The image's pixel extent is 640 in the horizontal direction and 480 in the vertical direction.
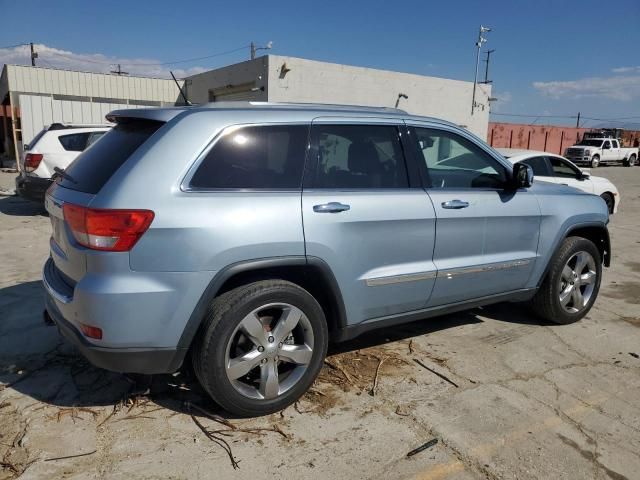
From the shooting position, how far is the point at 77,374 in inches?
143

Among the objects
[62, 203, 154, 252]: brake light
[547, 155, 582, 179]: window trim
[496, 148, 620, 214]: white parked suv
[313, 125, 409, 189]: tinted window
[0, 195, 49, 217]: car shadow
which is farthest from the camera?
[0, 195, 49, 217]: car shadow

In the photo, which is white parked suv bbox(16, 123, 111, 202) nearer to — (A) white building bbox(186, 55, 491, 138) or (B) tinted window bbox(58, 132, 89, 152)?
(B) tinted window bbox(58, 132, 89, 152)

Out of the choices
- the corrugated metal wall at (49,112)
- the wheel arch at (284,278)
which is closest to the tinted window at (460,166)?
the wheel arch at (284,278)

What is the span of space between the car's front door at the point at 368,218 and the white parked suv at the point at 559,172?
508cm

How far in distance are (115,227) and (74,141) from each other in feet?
27.9

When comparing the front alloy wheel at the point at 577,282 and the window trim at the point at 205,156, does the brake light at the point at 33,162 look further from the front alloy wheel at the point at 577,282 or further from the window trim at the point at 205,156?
the front alloy wheel at the point at 577,282

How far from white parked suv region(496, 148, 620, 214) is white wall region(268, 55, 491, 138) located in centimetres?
827

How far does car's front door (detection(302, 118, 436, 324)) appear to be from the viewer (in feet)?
10.5

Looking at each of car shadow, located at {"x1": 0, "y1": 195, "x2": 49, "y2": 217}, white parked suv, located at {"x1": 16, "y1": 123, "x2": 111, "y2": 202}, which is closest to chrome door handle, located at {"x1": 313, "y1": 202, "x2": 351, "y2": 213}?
white parked suv, located at {"x1": 16, "y1": 123, "x2": 111, "y2": 202}

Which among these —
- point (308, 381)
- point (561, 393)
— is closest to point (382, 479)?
point (308, 381)

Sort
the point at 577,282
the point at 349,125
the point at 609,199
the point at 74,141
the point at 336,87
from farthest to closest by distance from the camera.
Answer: the point at 336,87, the point at 609,199, the point at 74,141, the point at 577,282, the point at 349,125

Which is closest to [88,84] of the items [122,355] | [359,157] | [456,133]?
[456,133]

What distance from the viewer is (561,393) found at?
141 inches

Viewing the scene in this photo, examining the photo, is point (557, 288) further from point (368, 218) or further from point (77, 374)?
point (77, 374)
